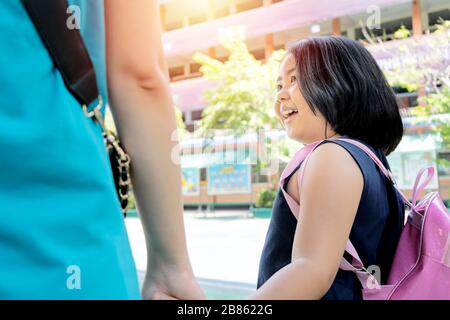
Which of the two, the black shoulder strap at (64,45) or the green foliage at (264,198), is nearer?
the black shoulder strap at (64,45)

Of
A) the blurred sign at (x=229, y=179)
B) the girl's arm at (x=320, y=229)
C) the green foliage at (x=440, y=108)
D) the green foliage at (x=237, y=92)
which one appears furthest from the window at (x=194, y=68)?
the girl's arm at (x=320, y=229)

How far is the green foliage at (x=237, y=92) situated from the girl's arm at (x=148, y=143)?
5114mm

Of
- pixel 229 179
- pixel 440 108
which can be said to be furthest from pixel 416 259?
pixel 229 179

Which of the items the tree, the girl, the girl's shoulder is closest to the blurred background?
the tree

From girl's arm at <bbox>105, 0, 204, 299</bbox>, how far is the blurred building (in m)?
0.63

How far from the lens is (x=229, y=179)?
6949mm

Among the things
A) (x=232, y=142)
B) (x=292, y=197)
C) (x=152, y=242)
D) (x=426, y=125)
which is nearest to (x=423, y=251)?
(x=292, y=197)

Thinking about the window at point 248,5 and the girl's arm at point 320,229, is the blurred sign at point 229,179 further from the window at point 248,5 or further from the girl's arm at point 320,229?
the girl's arm at point 320,229

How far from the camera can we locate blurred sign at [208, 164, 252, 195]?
6.74 m

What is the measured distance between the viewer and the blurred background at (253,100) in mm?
2643

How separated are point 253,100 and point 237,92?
0.34m

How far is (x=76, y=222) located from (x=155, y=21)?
0.23 metres

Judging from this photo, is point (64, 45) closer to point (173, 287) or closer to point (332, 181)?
point (173, 287)

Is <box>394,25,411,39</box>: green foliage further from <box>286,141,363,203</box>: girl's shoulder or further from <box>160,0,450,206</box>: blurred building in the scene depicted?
<box>286,141,363,203</box>: girl's shoulder
